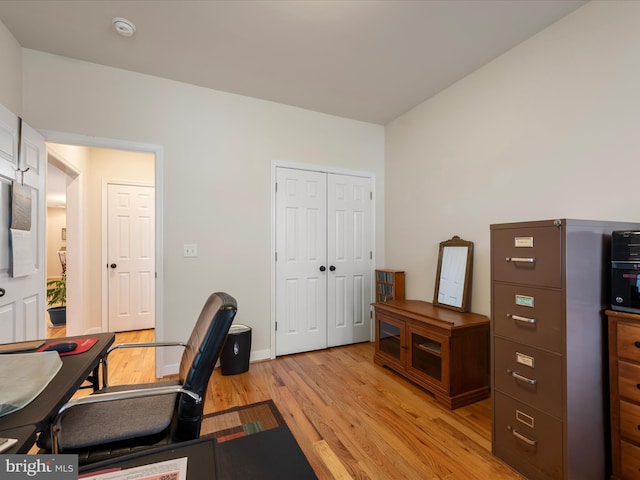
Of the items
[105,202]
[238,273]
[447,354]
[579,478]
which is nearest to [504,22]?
[447,354]

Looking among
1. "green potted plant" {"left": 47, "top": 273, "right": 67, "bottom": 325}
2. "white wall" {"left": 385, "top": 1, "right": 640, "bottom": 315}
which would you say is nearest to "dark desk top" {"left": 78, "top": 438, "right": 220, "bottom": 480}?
"white wall" {"left": 385, "top": 1, "right": 640, "bottom": 315}

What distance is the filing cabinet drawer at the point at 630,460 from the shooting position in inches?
54.3

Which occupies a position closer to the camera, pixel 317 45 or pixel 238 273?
pixel 317 45

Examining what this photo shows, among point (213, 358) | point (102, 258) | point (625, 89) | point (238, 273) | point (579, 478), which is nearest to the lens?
point (213, 358)

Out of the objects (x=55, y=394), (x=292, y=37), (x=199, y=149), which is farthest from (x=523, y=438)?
(x=199, y=149)

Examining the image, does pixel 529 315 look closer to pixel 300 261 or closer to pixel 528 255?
pixel 528 255

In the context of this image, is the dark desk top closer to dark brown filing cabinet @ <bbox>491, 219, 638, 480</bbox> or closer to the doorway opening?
dark brown filing cabinet @ <bbox>491, 219, 638, 480</bbox>

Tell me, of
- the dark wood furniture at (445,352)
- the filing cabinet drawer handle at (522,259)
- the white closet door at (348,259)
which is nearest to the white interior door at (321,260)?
the white closet door at (348,259)

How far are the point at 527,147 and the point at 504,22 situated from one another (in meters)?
0.88

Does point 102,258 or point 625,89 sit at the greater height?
point 625,89

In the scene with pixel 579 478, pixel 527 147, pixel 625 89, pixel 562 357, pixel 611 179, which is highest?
pixel 625 89

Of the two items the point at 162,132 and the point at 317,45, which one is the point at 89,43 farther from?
the point at 317,45

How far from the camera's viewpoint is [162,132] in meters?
2.74

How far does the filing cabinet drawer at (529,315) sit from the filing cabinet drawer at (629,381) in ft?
0.98
